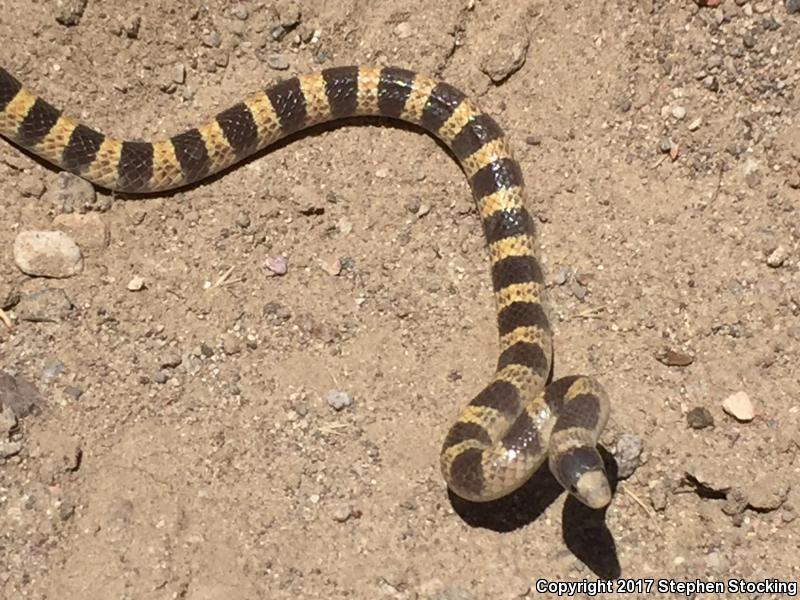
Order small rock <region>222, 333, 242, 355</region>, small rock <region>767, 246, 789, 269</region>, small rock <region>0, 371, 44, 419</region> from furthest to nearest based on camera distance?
small rock <region>767, 246, 789, 269</region>, small rock <region>222, 333, 242, 355</region>, small rock <region>0, 371, 44, 419</region>

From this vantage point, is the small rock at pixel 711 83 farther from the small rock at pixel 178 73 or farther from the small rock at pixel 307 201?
the small rock at pixel 178 73

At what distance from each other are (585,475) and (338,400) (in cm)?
217

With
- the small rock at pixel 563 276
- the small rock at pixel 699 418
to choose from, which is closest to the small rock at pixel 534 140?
the small rock at pixel 563 276

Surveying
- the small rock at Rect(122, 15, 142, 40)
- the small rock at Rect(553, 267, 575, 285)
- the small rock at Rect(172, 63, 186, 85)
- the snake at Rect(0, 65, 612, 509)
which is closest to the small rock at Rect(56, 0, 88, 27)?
the small rock at Rect(122, 15, 142, 40)

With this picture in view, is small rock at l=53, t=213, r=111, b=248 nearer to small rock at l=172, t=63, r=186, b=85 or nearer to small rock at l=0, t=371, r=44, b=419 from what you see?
small rock at l=0, t=371, r=44, b=419

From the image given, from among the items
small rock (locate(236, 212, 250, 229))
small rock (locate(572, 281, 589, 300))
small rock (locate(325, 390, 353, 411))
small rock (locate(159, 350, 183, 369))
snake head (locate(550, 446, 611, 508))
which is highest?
small rock (locate(572, 281, 589, 300))

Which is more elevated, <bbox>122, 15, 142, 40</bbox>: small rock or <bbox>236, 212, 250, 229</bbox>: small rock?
<bbox>122, 15, 142, 40</bbox>: small rock

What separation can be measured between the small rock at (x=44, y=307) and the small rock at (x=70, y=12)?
2.40 m

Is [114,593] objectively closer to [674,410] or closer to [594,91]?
[674,410]

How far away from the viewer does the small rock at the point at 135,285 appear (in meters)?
7.80

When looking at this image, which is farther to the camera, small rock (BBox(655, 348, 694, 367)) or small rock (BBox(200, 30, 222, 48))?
small rock (BBox(200, 30, 222, 48))

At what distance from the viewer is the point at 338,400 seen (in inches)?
293

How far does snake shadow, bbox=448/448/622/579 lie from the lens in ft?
22.6

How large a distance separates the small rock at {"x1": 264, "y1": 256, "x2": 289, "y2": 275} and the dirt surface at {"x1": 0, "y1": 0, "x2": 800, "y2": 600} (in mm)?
44
